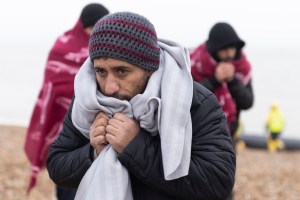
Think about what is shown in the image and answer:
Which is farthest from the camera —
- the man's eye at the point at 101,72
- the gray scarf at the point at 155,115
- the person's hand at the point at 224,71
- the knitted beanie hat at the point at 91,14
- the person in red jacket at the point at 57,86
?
the person in red jacket at the point at 57,86

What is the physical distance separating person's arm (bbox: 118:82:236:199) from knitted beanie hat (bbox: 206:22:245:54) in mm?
2347

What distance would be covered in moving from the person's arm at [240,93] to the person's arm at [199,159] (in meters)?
2.40

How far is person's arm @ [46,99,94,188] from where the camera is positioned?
2744mm

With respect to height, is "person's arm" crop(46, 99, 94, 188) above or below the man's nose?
below

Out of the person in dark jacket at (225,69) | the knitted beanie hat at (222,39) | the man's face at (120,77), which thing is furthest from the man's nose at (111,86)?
the knitted beanie hat at (222,39)

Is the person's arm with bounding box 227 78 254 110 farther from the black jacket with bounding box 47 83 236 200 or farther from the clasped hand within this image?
the clasped hand

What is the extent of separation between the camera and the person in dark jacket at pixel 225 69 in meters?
5.04

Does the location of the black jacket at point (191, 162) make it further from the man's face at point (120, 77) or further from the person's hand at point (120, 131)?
the man's face at point (120, 77)

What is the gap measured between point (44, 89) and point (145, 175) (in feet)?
10.2

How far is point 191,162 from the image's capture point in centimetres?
262

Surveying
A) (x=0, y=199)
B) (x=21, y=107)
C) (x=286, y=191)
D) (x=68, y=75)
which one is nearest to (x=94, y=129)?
(x=68, y=75)

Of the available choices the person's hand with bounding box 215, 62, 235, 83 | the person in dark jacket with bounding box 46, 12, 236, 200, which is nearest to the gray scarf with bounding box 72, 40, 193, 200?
the person in dark jacket with bounding box 46, 12, 236, 200

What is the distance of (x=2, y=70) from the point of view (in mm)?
46688

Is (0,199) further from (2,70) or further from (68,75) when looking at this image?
(2,70)
